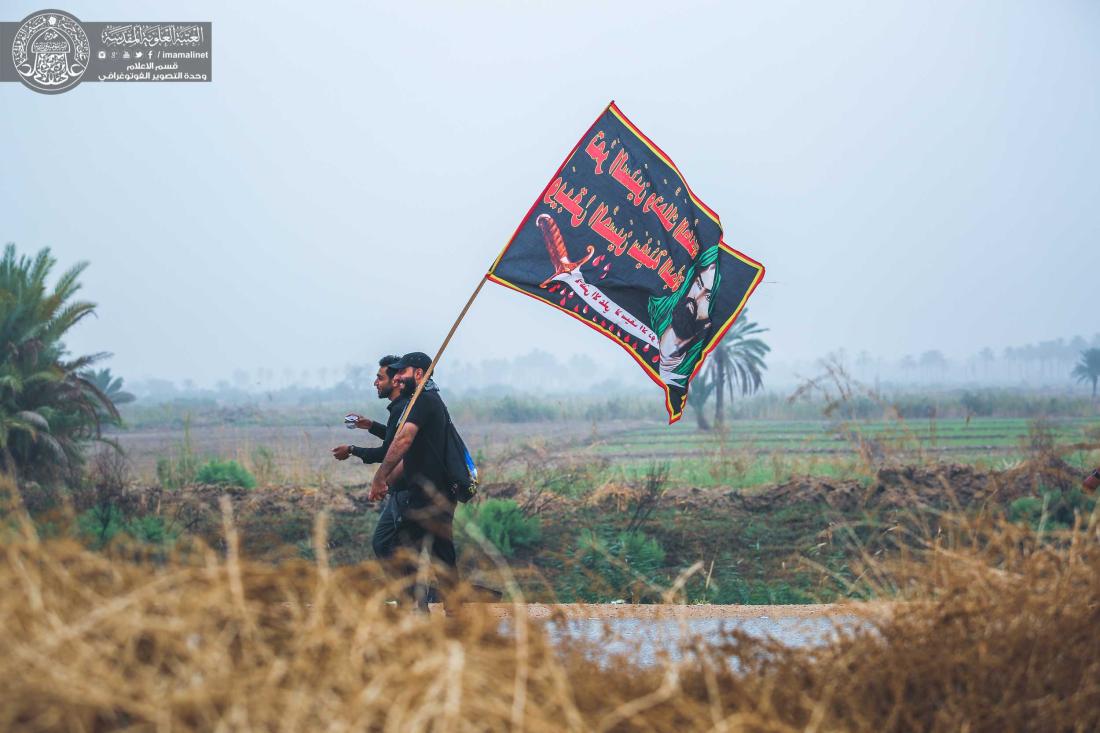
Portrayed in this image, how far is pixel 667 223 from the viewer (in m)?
8.88

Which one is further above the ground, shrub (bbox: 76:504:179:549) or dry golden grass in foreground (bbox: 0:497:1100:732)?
dry golden grass in foreground (bbox: 0:497:1100:732)

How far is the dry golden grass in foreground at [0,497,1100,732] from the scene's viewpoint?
2.98m

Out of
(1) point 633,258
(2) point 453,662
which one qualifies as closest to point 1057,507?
(1) point 633,258

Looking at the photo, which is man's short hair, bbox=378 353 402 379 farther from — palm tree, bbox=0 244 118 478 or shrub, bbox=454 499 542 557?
palm tree, bbox=0 244 118 478

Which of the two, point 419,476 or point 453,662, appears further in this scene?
point 419,476

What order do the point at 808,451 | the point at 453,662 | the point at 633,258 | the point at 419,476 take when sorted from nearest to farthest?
the point at 453,662 → the point at 419,476 → the point at 633,258 → the point at 808,451

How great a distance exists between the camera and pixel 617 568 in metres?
11.6

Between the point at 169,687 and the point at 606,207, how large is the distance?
6.19 meters

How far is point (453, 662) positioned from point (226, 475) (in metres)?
14.2

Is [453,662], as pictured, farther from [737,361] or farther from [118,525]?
[737,361]

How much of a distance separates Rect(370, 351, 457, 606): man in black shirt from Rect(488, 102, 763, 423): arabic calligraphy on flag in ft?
4.59

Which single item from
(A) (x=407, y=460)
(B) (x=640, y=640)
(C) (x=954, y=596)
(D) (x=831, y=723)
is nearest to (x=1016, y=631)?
(C) (x=954, y=596)

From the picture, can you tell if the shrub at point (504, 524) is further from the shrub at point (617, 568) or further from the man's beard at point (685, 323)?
the man's beard at point (685, 323)

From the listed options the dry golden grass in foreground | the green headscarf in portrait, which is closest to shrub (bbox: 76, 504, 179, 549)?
the green headscarf in portrait
